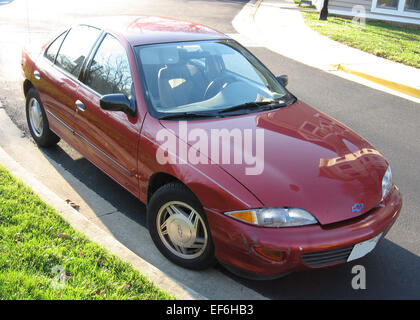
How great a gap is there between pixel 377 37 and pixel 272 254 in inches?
554

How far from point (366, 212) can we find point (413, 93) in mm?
6841

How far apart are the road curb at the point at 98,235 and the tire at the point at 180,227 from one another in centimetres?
23

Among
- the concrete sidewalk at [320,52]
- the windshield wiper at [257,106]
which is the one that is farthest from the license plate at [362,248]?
the concrete sidewalk at [320,52]

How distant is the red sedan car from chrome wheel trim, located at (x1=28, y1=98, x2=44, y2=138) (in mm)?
474

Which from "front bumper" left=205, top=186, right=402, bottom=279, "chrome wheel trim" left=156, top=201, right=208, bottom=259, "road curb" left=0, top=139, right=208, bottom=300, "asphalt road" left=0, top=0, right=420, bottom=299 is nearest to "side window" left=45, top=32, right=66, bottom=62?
"asphalt road" left=0, top=0, right=420, bottom=299

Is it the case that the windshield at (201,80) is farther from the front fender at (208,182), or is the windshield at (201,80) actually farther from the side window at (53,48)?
the side window at (53,48)

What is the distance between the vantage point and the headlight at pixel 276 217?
3107 mm

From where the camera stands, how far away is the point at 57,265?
336 centimetres

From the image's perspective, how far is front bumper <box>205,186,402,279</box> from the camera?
3.07m

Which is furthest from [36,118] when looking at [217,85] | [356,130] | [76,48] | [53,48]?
[356,130]

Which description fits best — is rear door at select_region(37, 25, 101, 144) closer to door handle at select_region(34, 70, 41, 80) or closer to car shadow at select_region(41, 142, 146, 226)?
door handle at select_region(34, 70, 41, 80)

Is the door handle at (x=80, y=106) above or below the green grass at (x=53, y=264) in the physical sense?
above

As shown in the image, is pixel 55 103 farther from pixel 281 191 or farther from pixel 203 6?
pixel 203 6

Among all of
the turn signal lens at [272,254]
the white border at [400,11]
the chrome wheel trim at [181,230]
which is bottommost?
the chrome wheel trim at [181,230]
